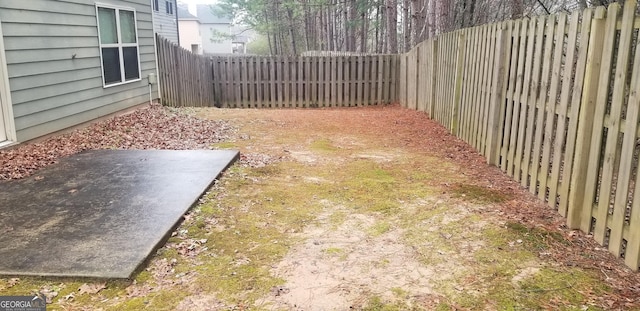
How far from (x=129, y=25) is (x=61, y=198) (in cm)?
629

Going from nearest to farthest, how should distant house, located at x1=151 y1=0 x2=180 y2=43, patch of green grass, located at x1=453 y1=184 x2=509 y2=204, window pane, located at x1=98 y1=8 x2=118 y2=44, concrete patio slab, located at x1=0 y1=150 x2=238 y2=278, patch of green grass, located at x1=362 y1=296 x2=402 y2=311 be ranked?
patch of green grass, located at x1=362 y1=296 x2=402 y2=311, concrete patio slab, located at x1=0 y1=150 x2=238 y2=278, patch of green grass, located at x1=453 y1=184 x2=509 y2=204, window pane, located at x1=98 y1=8 x2=118 y2=44, distant house, located at x1=151 y1=0 x2=180 y2=43

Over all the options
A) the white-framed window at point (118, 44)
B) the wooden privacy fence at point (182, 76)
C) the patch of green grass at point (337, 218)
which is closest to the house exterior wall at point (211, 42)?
the wooden privacy fence at point (182, 76)

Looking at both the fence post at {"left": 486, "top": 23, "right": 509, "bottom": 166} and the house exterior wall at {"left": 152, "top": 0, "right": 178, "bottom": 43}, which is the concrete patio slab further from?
the house exterior wall at {"left": 152, "top": 0, "right": 178, "bottom": 43}

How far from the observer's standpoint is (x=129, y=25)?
31.6 ft

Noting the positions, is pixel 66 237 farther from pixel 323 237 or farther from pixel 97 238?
pixel 323 237

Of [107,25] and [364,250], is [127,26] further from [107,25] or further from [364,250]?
[364,250]

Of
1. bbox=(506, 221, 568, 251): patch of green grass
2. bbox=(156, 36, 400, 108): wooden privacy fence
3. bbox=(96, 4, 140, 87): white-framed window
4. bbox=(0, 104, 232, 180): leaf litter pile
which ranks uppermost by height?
bbox=(96, 4, 140, 87): white-framed window

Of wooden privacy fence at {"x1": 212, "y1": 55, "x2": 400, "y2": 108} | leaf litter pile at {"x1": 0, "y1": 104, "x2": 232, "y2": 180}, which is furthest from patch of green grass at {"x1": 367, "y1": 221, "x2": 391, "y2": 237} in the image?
wooden privacy fence at {"x1": 212, "y1": 55, "x2": 400, "y2": 108}

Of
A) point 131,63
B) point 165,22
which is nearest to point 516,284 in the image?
point 131,63

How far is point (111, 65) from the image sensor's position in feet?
29.2

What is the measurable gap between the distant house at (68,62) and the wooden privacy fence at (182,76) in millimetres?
755

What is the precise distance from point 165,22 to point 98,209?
2521cm

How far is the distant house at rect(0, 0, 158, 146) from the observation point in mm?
6117

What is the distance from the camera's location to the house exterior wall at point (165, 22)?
991 inches
